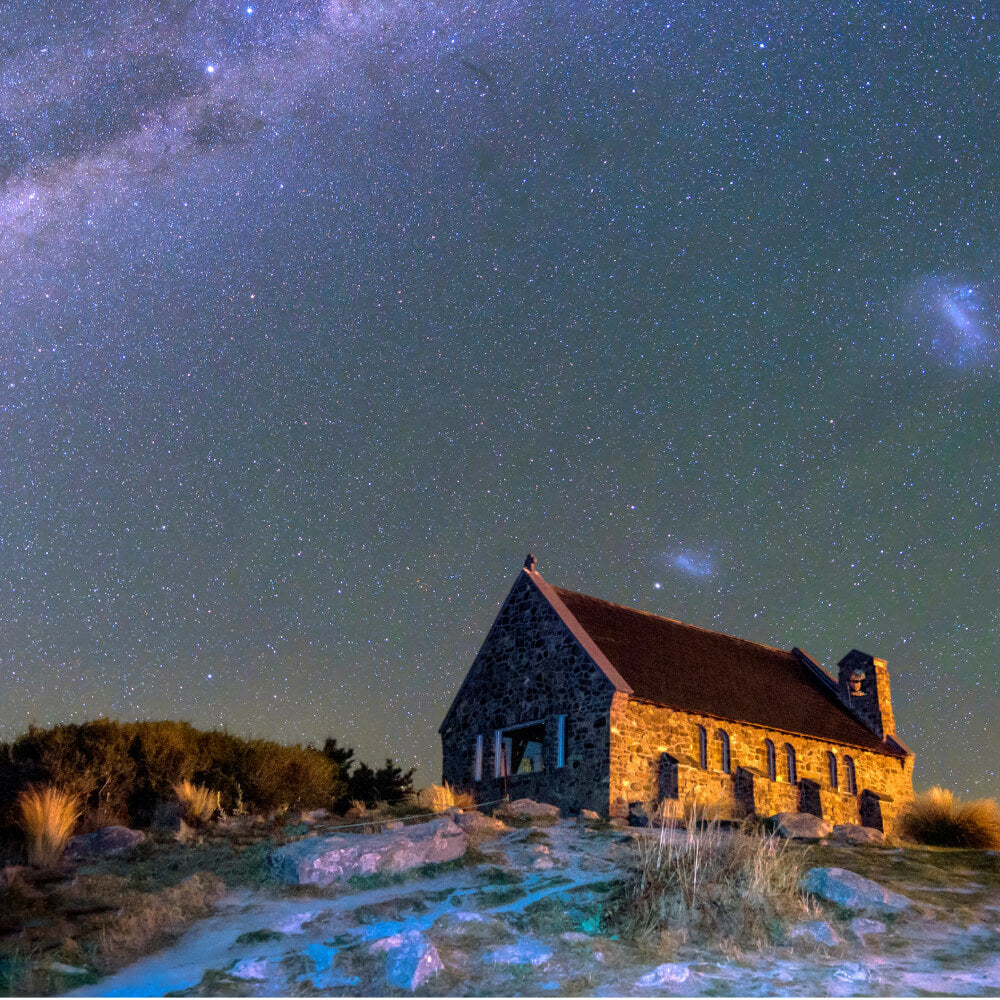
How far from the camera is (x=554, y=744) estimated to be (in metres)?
25.9

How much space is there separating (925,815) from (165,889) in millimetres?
18965

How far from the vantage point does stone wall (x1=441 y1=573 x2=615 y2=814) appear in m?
24.7

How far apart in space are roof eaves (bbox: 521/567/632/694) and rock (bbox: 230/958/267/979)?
48.6ft

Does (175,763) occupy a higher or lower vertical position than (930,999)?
higher

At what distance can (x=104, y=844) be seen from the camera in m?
18.4

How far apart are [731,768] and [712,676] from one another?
340 centimetres

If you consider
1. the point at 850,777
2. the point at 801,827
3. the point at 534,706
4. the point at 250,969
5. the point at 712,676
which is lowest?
the point at 250,969

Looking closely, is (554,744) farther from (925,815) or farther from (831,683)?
(831,683)

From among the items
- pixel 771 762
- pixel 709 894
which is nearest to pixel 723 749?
pixel 771 762

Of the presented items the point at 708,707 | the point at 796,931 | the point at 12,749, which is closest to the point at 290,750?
the point at 12,749

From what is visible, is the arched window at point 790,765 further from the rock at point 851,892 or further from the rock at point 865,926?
the rock at point 865,926

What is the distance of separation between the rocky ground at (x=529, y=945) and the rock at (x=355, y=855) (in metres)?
→ 0.17

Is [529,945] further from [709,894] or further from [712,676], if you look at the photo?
[712,676]

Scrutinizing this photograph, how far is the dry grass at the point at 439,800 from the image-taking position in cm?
2339
